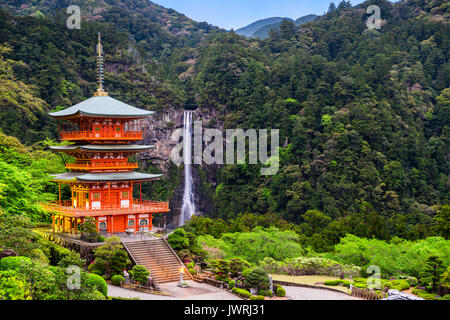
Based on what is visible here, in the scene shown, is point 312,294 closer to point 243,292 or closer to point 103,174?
point 243,292

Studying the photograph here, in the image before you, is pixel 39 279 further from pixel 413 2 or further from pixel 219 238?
pixel 413 2

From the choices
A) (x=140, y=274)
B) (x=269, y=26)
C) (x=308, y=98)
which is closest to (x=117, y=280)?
(x=140, y=274)

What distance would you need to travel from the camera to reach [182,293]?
82.3ft

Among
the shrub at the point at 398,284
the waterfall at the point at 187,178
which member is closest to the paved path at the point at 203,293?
the shrub at the point at 398,284

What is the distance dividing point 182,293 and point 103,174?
432 inches

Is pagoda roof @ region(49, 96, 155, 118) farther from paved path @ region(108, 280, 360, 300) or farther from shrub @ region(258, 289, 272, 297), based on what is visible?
shrub @ region(258, 289, 272, 297)

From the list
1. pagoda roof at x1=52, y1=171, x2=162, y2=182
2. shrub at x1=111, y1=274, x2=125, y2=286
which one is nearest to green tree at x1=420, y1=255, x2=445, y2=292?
shrub at x1=111, y1=274, x2=125, y2=286

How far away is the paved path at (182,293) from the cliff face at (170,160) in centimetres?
4280

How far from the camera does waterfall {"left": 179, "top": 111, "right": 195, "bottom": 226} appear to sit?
6944 centimetres

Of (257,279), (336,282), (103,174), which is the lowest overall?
(336,282)

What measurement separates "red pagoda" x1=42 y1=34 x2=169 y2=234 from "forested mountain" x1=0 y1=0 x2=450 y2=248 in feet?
44.8

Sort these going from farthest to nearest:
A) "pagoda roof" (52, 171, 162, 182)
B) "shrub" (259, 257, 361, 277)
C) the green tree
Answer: "pagoda roof" (52, 171, 162, 182) → "shrub" (259, 257, 361, 277) → the green tree

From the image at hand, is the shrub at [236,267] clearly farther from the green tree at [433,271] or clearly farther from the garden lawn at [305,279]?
the green tree at [433,271]

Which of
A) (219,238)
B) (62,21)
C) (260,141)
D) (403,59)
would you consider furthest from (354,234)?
(62,21)
